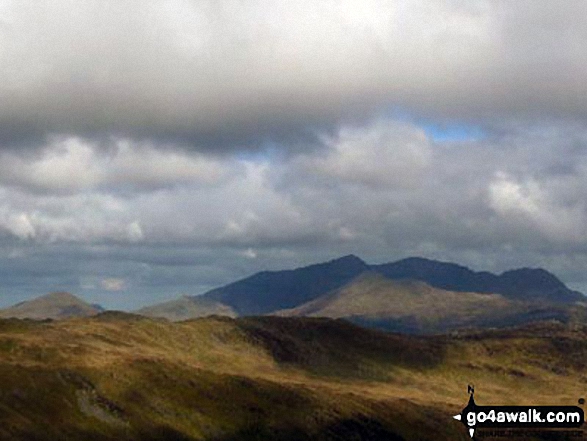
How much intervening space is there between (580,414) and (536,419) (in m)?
4.25

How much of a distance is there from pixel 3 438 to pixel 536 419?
15436cm

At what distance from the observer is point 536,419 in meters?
79.7

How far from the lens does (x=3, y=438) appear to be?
652ft

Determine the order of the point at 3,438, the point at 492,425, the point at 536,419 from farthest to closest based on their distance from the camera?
the point at 3,438 → the point at 492,425 → the point at 536,419

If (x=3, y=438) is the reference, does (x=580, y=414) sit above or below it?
above

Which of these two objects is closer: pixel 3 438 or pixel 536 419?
pixel 536 419

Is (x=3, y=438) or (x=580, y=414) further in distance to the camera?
(x=3, y=438)

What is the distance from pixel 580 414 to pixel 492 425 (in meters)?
10.00

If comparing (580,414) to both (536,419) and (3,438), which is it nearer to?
(536,419)

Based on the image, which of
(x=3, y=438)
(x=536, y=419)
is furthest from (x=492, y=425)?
(x=3, y=438)

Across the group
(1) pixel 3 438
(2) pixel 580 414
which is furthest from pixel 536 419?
(1) pixel 3 438

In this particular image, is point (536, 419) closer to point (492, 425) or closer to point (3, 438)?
point (492, 425)

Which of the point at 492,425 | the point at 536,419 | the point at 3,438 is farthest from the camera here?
the point at 3,438

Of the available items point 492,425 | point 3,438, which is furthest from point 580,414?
point 3,438
